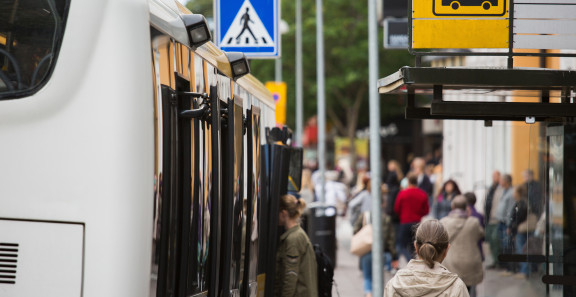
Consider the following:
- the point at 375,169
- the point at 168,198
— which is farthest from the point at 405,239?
the point at 168,198

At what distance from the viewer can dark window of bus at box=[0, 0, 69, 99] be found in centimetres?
412

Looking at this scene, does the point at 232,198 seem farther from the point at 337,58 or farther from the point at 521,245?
the point at 337,58

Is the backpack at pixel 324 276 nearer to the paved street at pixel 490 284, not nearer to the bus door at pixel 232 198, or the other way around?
the paved street at pixel 490 284

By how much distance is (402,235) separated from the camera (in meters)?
17.3

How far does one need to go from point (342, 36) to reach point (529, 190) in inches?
1369

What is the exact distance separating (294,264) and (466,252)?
12.7ft

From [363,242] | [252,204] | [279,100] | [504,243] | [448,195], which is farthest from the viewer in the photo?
[279,100]

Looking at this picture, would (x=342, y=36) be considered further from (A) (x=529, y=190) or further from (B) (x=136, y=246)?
(B) (x=136, y=246)

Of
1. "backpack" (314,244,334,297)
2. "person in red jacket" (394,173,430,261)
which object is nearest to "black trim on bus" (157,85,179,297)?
"backpack" (314,244,334,297)

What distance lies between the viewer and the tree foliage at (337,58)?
43.5 metres

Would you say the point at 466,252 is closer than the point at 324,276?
No

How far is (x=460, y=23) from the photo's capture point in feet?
23.1

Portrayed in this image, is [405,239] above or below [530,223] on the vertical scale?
below

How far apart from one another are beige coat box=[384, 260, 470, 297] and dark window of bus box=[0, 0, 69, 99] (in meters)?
2.46
